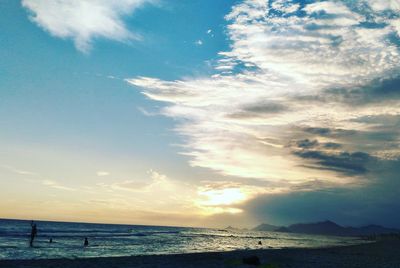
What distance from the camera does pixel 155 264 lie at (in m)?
31.9

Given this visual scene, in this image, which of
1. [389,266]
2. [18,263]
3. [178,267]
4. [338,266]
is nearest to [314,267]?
[338,266]

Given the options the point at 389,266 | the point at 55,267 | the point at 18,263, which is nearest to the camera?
the point at 55,267

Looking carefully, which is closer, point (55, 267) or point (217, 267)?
point (55, 267)

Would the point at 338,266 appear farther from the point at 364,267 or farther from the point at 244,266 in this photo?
the point at 244,266

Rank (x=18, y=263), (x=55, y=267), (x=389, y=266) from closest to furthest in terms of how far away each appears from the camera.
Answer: (x=55, y=267) → (x=18, y=263) → (x=389, y=266)

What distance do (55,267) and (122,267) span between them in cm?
516

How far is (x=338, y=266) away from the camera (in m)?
31.7

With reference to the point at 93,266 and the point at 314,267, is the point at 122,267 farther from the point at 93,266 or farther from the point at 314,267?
the point at 314,267

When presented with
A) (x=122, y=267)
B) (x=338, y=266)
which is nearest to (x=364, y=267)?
(x=338, y=266)

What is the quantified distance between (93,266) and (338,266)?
21247mm

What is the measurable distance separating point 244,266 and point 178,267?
224 inches

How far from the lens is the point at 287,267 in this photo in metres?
29.7

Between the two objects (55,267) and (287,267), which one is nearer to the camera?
(55,267)

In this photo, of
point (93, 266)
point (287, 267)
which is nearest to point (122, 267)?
point (93, 266)
